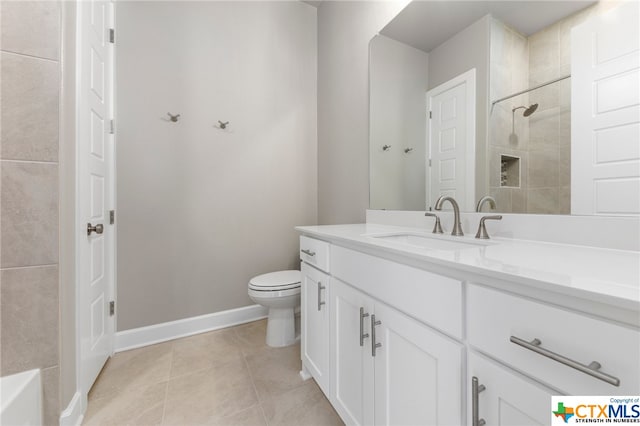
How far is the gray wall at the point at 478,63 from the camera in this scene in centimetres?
109

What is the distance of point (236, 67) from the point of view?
211cm

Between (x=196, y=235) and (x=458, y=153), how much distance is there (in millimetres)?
1838

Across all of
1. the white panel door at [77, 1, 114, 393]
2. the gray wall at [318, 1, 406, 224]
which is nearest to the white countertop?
the gray wall at [318, 1, 406, 224]

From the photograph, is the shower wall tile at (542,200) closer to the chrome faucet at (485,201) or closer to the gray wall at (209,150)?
the chrome faucet at (485,201)

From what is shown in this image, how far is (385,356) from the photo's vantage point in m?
0.84

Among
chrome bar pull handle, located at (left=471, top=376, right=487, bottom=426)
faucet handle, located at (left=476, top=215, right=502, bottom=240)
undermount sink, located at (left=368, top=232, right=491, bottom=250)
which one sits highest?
faucet handle, located at (left=476, top=215, right=502, bottom=240)

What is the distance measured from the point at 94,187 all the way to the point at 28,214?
480mm

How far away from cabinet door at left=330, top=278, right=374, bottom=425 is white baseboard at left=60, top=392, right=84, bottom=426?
1101mm

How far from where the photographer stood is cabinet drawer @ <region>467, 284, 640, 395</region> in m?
0.38

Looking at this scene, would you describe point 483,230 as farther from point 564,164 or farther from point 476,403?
point 476,403

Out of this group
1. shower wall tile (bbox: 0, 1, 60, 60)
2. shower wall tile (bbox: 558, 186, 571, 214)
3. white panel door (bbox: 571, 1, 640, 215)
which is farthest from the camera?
shower wall tile (bbox: 0, 1, 60, 60)

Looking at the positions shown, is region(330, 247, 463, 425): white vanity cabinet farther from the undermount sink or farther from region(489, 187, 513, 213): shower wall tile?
region(489, 187, 513, 213): shower wall tile

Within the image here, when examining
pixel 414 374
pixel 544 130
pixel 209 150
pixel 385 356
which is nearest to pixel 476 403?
pixel 414 374

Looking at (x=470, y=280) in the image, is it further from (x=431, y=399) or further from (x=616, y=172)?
(x=616, y=172)
